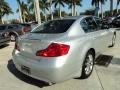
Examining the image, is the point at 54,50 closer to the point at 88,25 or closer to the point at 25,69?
the point at 25,69

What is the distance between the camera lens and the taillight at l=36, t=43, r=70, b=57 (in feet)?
13.5

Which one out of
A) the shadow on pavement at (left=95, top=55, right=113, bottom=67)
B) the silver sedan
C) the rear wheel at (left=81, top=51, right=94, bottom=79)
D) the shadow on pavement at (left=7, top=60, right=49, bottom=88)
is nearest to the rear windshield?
the silver sedan

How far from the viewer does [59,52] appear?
4.12m

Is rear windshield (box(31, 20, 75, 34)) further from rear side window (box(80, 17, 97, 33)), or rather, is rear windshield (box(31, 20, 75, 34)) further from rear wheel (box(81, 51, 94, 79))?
rear wheel (box(81, 51, 94, 79))

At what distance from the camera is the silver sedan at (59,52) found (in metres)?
4.10

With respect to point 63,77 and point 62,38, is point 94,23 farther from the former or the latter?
point 63,77

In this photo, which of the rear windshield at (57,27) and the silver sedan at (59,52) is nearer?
the silver sedan at (59,52)

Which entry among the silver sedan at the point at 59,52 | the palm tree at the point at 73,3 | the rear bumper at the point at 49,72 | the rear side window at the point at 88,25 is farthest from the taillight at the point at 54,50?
the palm tree at the point at 73,3

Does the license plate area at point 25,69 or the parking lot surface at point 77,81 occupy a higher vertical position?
the license plate area at point 25,69

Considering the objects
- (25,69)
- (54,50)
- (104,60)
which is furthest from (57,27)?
(104,60)

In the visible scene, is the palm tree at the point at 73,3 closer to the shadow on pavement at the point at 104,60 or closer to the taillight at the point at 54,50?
the shadow on pavement at the point at 104,60

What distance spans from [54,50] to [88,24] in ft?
5.73

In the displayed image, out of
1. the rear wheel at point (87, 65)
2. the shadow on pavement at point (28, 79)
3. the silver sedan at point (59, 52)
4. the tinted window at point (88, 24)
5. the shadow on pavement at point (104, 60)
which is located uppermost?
the tinted window at point (88, 24)

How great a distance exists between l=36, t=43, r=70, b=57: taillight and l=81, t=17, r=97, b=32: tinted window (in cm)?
117
